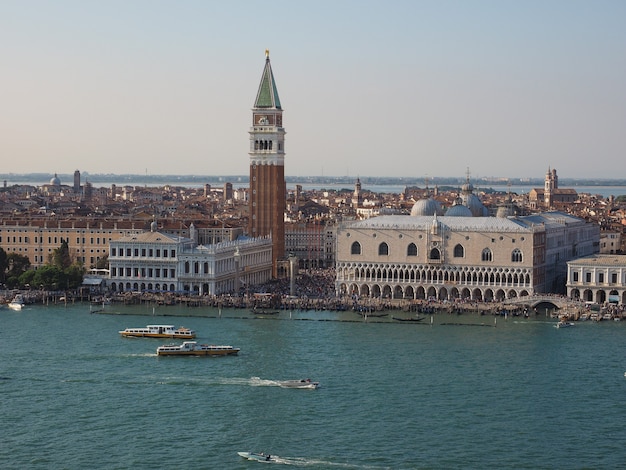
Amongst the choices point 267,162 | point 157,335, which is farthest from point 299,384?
point 267,162

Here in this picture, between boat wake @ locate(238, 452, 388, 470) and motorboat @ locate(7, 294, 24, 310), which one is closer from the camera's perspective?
boat wake @ locate(238, 452, 388, 470)

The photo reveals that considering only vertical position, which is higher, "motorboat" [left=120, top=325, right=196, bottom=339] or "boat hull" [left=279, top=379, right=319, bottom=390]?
"motorboat" [left=120, top=325, right=196, bottom=339]

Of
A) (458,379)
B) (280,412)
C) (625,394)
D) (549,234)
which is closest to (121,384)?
(280,412)

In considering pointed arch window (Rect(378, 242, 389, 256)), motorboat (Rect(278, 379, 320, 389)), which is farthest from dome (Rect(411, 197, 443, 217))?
motorboat (Rect(278, 379, 320, 389))

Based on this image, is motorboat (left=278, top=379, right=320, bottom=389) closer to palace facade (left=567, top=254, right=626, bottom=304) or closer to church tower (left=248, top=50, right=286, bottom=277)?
palace facade (left=567, top=254, right=626, bottom=304)

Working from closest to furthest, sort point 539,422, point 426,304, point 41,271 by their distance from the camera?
1. point 539,422
2. point 426,304
3. point 41,271

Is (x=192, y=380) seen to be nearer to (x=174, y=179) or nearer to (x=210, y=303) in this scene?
(x=210, y=303)

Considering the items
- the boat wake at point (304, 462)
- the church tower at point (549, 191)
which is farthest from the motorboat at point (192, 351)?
the church tower at point (549, 191)
